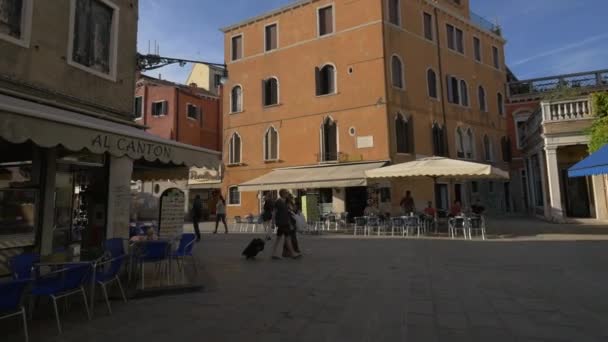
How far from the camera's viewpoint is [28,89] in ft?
20.6

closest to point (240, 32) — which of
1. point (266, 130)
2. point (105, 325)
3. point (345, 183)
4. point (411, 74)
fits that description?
point (266, 130)

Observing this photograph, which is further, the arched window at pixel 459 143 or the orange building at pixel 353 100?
the arched window at pixel 459 143

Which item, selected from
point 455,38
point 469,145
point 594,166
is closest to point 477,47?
point 455,38

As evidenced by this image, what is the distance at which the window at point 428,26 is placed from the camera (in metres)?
21.9

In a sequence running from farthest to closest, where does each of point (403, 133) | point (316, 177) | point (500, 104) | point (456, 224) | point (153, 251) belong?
1. point (500, 104)
2. point (403, 133)
3. point (316, 177)
4. point (456, 224)
5. point (153, 251)

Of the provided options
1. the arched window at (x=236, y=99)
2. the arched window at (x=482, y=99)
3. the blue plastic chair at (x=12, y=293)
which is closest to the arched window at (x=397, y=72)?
the arched window at (x=482, y=99)

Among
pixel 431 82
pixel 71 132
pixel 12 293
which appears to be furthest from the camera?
pixel 431 82

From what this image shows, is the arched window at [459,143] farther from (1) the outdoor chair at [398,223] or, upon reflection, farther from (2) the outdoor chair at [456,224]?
(1) the outdoor chair at [398,223]

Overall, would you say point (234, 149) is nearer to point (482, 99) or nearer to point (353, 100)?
point (353, 100)

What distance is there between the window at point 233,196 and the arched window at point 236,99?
4.50 metres

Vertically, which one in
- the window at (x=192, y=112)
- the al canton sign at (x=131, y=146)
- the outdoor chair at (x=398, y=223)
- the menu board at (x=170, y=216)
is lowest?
the outdoor chair at (x=398, y=223)

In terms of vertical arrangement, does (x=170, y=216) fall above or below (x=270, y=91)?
below

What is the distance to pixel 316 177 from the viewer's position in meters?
17.1

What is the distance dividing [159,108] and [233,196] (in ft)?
33.0
